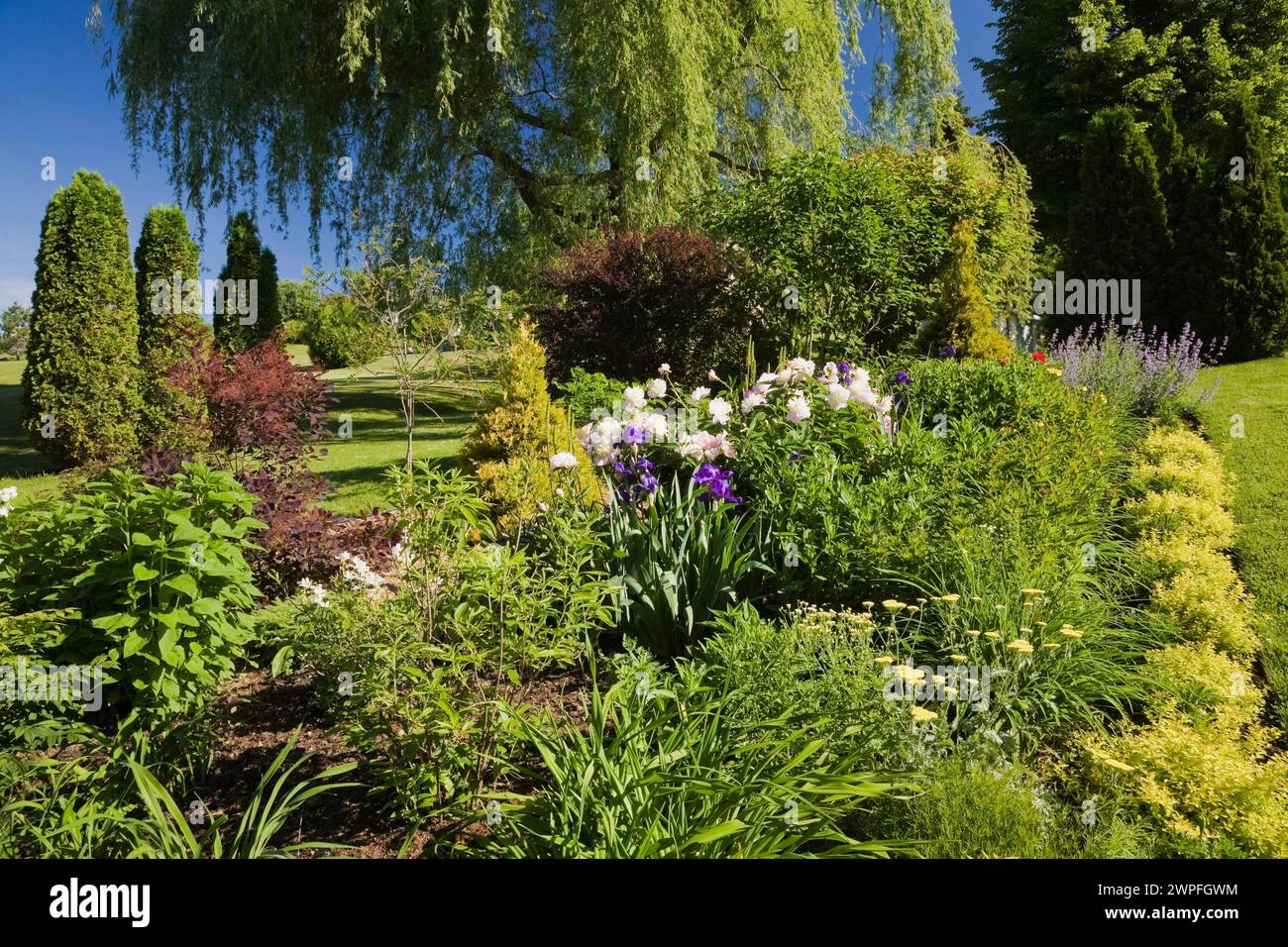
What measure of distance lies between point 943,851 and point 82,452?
1122cm

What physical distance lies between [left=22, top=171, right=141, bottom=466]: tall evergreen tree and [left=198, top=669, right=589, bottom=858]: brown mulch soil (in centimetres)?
788

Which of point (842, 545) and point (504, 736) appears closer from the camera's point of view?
point (504, 736)

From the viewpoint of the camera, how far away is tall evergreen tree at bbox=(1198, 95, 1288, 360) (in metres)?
12.0

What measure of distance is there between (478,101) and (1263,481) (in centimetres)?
1175

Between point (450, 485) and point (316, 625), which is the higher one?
point (450, 485)

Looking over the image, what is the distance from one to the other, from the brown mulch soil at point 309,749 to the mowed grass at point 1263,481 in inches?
123

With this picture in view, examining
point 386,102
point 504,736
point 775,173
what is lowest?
point 504,736

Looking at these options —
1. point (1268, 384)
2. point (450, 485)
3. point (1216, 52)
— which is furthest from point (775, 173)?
point (1216, 52)

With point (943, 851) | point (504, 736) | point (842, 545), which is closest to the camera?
point (943, 851)

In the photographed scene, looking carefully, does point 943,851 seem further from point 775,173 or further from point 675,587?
point 775,173

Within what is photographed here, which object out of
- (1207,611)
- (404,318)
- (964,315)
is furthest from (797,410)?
(964,315)

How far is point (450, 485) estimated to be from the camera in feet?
10.2

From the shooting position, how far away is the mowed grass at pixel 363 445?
8891 mm

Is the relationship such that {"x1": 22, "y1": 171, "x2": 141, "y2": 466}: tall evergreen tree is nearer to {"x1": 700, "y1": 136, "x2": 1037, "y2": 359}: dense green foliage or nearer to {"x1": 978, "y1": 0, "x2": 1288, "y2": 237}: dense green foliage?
{"x1": 700, "y1": 136, "x2": 1037, "y2": 359}: dense green foliage
